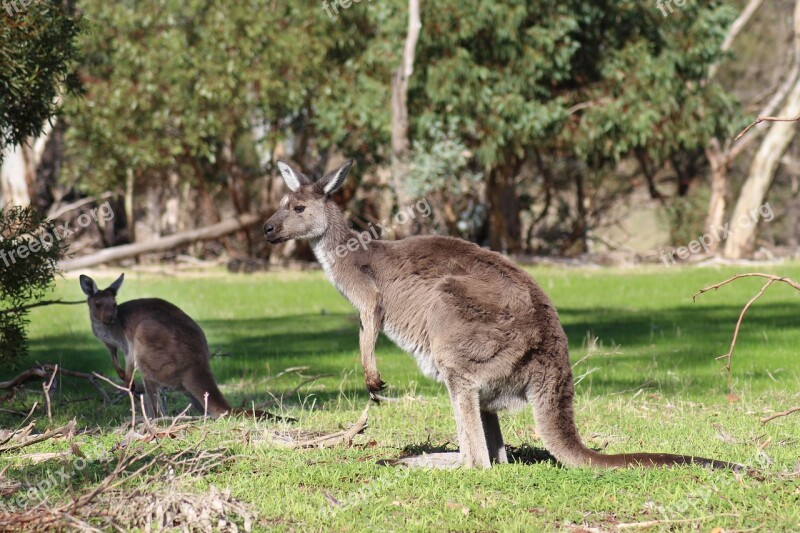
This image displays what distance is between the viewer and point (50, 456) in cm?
583

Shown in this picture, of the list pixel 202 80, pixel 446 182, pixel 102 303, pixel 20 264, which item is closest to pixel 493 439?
pixel 102 303

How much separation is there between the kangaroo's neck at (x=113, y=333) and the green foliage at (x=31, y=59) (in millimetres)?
1571

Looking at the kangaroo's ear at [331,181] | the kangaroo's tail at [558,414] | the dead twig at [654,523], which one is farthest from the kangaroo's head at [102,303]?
the dead twig at [654,523]

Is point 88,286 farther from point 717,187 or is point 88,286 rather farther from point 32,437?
point 717,187

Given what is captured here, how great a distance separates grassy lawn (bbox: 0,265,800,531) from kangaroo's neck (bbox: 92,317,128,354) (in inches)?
20.3

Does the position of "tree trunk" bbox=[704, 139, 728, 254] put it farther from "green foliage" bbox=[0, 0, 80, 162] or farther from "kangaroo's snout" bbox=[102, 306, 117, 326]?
"kangaroo's snout" bbox=[102, 306, 117, 326]

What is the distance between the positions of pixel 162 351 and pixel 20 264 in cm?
172

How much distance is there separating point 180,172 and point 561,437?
22.1 meters

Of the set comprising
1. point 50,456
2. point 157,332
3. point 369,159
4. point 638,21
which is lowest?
point 50,456

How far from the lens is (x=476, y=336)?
527cm

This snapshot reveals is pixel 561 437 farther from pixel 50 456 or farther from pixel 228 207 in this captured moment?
pixel 228 207

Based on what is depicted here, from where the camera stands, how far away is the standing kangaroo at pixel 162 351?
6859 mm

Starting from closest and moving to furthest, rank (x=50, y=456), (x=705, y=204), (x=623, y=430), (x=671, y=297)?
(x=50, y=456)
(x=623, y=430)
(x=671, y=297)
(x=705, y=204)

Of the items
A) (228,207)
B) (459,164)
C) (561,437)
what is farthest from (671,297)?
(228,207)
